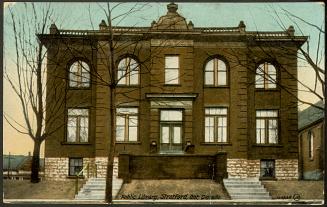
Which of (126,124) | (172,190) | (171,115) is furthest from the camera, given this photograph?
(171,115)

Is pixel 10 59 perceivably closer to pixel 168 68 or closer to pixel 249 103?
pixel 168 68

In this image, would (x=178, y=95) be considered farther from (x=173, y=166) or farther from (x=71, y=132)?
(x=71, y=132)

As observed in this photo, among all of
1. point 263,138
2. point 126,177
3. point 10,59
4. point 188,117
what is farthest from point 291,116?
point 10,59

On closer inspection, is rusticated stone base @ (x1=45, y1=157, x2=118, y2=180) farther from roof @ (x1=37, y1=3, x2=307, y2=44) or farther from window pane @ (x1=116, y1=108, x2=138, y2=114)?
roof @ (x1=37, y1=3, x2=307, y2=44)

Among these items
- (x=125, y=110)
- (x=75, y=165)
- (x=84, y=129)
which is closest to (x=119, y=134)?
(x=125, y=110)

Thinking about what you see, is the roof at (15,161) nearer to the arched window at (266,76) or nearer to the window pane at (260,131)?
the window pane at (260,131)

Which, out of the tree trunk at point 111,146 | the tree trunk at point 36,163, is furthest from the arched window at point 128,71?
the tree trunk at point 36,163

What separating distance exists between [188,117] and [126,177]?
200 centimetres

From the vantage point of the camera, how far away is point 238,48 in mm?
23750

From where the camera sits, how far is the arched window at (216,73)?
24172mm

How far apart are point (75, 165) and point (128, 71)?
7.83ft

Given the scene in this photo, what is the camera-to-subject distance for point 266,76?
23.7 metres

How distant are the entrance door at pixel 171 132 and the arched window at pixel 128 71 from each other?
1047mm

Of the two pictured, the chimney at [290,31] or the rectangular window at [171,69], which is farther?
the rectangular window at [171,69]
